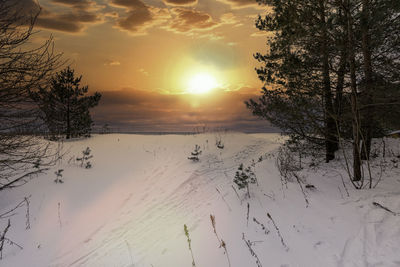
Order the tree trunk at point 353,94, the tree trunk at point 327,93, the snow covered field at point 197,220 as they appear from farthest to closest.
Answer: the tree trunk at point 327,93 < the tree trunk at point 353,94 < the snow covered field at point 197,220

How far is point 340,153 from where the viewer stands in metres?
9.52

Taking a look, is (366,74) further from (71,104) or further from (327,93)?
(71,104)

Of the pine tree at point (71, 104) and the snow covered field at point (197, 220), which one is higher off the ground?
the pine tree at point (71, 104)

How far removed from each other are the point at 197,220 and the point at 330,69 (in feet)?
18.2

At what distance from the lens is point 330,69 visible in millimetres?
6766

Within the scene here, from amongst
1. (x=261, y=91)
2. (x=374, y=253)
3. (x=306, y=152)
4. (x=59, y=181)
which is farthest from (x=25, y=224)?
(x=306, y=152)

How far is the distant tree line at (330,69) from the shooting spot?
254 inches

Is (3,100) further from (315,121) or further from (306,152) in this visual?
(306,152)

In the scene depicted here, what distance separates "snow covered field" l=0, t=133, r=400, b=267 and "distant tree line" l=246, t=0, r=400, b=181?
1.51m

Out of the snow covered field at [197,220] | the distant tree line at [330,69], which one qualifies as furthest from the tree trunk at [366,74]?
the snow covered field at [197,220]

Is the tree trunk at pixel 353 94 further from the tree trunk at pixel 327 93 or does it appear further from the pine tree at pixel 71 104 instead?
the pine tree at pixel 71 104

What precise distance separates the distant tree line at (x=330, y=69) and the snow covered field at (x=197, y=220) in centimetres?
151

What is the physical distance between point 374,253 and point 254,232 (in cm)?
168

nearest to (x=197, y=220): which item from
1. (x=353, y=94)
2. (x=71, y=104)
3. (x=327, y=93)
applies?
(x=353, y=94)
